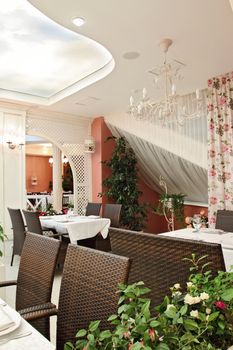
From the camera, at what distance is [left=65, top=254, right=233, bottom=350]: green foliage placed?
69cm

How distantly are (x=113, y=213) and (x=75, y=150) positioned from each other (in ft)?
7.37

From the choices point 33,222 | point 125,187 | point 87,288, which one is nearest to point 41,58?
point 33,222

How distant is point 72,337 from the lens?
4.52 ft

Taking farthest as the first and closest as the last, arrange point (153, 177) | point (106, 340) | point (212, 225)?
point (153, 177)
point (212, 225)
point (106, 340)

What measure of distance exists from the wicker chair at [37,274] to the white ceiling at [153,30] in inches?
80.1

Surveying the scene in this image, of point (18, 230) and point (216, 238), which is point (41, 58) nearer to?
point (18, 230)

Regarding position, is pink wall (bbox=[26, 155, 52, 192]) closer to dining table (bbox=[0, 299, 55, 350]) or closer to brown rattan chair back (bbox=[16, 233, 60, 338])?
brown rattan chair back (bbox=[16, 233, 60, 338])

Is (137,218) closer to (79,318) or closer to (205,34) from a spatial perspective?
(205,34)

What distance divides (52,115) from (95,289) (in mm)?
5305

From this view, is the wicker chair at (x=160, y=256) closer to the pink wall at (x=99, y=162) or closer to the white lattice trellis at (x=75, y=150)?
the pink wall at (x=99, y=162)

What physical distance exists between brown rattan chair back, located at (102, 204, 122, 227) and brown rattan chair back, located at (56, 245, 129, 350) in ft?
10.9

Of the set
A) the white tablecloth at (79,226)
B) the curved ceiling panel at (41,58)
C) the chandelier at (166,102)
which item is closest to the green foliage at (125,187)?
the white tablecloth at (79,226)

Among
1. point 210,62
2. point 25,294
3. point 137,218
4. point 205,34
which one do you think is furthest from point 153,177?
point 25,294

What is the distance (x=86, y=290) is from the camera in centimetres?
140
